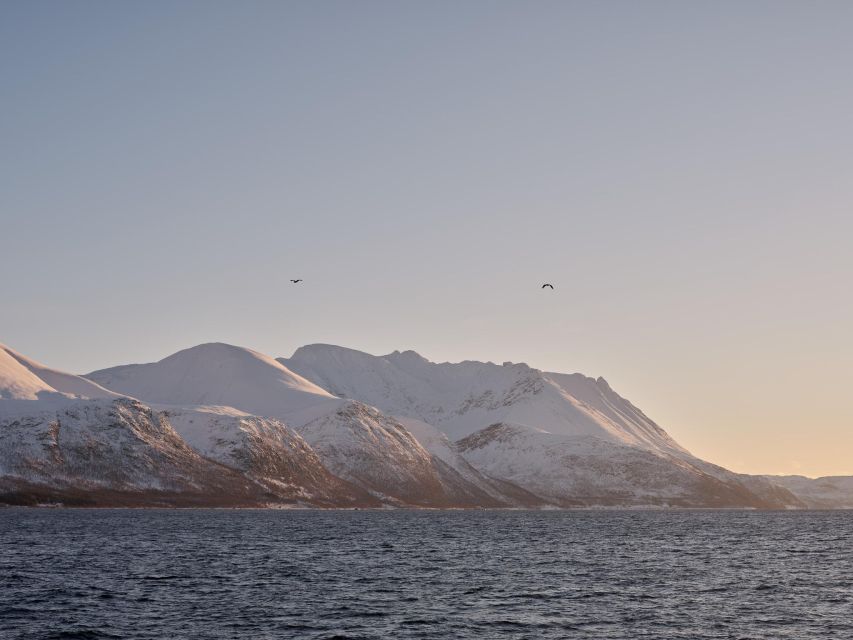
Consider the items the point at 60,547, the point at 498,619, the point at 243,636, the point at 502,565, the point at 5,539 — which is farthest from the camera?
the point at 5,539

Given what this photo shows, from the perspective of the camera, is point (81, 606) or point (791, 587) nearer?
point (81, 606)

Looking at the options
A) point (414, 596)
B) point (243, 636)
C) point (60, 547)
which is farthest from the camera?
point (60, 547)

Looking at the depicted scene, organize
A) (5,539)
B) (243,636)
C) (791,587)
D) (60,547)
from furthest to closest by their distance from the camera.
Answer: (5,539) < (60,547) < (791,587) < (243,636)

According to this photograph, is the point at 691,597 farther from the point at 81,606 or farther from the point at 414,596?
the point at 81,606

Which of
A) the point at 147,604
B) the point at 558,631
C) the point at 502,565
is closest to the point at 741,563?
the point at 502,565

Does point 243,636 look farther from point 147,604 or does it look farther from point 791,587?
point 791,587

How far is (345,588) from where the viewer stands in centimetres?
11725

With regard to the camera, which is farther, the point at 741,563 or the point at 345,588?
the point at 741,563

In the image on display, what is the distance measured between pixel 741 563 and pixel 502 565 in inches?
1352

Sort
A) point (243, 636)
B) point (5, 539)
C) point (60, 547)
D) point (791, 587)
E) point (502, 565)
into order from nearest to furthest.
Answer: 1. point (243, 636)
2. point (791, 587)
3. point (502, 565)
4. point (60, 547)
5. point (5, 539)

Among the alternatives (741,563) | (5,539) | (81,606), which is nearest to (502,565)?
(741,563)

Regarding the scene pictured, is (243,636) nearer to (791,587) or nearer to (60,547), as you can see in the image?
(791,587)

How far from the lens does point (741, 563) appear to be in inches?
6171

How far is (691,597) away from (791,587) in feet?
57.7
